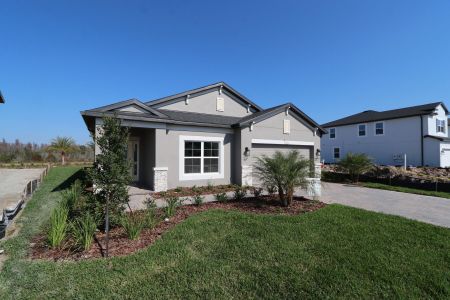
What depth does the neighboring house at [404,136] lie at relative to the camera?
830 inches

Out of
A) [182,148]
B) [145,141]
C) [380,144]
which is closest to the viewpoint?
[182,148]

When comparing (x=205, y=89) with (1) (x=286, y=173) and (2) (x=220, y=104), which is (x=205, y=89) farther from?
(1) (x=286, y=173)

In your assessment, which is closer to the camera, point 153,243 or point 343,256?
point 343,256

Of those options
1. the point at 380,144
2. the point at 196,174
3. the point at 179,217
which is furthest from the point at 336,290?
the point at 380,144

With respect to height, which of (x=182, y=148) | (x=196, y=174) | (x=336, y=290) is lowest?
(x=336, y=290)

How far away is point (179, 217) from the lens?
644cm

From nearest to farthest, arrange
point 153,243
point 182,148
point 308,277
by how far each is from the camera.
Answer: point 308,277, point 153,243, point 182,148

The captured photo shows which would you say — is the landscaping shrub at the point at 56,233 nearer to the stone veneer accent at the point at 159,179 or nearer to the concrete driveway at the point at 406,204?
the stone veneer accent at the point at 159,179

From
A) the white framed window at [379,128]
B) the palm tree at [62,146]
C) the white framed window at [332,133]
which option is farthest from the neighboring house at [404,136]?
the palm tree at [62,146]

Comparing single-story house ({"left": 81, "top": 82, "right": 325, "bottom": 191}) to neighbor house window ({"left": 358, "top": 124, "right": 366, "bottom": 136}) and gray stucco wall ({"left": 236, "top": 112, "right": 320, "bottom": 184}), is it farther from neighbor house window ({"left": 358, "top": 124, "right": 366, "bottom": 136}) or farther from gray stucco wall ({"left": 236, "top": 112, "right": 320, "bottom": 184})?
neighbor house window ({"left": 358, "top": 124, "right": 366, "bottom": 136})

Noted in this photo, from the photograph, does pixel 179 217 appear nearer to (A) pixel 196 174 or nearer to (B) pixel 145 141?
(A) pixel 196 174

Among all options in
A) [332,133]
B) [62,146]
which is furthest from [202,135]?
[62,146]

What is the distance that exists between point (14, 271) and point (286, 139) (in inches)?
495

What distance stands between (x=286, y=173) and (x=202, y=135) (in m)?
5.74
